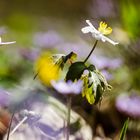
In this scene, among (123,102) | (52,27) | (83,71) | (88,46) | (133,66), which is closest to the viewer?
(83,71)

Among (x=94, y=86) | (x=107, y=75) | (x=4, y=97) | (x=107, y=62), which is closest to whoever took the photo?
(x=94, y=86)

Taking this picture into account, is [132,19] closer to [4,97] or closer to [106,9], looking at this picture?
[106,9]

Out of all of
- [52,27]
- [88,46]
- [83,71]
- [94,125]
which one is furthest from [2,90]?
[52,27]

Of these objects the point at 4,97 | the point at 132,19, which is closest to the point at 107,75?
the point at 132,19

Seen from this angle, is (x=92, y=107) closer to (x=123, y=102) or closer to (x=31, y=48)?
(x=123, y=102)

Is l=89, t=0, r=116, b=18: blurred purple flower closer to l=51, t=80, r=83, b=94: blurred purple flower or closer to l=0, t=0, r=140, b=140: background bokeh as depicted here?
l=0, t=0, r=140, b=140: background bokeh

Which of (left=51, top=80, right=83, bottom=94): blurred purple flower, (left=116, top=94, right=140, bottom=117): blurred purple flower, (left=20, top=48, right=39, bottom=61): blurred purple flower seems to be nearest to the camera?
(left=51, top=80, right=83, bottom=94): blurred purple flower

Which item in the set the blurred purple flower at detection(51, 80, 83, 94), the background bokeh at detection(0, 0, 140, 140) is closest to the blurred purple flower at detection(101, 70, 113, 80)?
the background bokeh at detection(0, 0, 140, 140)

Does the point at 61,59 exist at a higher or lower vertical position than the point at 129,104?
higher
